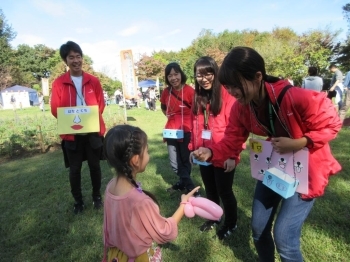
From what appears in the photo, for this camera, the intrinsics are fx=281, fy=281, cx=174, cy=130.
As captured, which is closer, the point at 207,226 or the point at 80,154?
the point at 207,226

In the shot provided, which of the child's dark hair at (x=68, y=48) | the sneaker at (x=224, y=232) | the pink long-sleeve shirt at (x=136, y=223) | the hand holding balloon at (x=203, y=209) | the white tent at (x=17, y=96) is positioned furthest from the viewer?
the white tent at (x=17, y=96)

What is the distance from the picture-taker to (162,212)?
3.51m

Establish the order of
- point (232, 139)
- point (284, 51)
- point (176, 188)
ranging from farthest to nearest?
point (284, 51) < point (176, 188) < point (232, 139)

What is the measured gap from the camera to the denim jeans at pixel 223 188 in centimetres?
266

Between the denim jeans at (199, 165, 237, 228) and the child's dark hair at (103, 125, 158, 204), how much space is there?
1241 mm

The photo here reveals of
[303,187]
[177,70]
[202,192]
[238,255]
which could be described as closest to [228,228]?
[238,255]

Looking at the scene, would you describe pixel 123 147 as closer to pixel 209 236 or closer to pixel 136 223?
pixel 136 223

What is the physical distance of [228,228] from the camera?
9.39 feet

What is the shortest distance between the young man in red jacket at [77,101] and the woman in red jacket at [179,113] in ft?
3.07

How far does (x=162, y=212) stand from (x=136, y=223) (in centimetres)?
207

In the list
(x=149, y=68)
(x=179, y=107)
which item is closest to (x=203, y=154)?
(x=179, y=107)

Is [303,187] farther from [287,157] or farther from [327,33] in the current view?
[327,33]

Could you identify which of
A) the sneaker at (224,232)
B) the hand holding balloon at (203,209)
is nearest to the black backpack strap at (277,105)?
the hand holding balloon at (203,209)

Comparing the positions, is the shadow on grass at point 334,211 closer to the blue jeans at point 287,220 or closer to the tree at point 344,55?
the blue jeans at point 287,220
